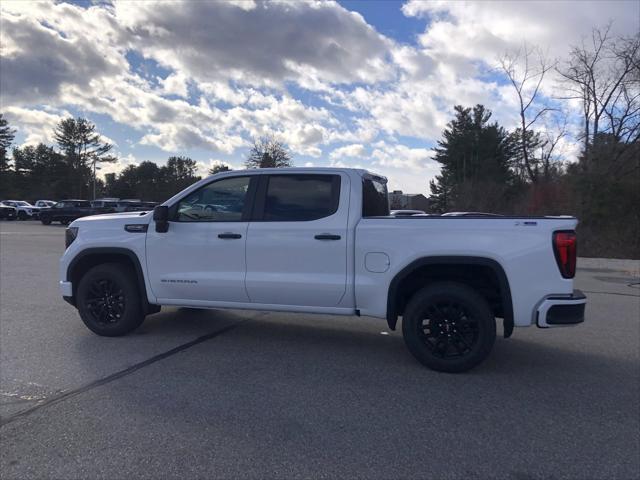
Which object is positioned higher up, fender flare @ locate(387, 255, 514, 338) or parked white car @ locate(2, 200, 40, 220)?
parked white car @ locate(2, 200, 40, 220)

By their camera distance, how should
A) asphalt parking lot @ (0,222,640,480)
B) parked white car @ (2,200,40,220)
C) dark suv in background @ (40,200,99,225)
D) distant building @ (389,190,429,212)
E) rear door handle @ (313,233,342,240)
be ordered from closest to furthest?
asphalt parking lot @ (0,222,640,480) → rear door handle @ (313,233,342,240) → distant building @ (389,190,429,212) → dark suv in background @ (40,200,99,225) → parked white car @ (2,200,40,220)

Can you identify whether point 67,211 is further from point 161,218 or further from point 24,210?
point 161,218

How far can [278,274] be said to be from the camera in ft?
17.7

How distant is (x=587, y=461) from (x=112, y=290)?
5054mm

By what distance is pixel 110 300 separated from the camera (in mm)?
6133

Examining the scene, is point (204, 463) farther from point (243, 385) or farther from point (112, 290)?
point (112, 290)

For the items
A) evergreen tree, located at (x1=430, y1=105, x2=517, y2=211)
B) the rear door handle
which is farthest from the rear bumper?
evergreen tree, located at (x1=430, y1=105, x2=517, y2=211)

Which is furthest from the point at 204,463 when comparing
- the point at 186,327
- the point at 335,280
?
the point at 186,327

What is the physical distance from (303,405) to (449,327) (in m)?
1.64

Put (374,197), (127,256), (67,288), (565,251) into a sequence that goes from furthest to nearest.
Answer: (67,288), (127,256), (374,197), (565,251)

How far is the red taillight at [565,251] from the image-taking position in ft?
15.0

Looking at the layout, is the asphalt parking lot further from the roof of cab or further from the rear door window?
the roof of cab

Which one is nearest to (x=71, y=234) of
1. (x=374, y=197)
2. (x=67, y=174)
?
(x=374, y=197)

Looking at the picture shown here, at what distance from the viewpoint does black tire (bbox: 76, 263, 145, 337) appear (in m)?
6.03
